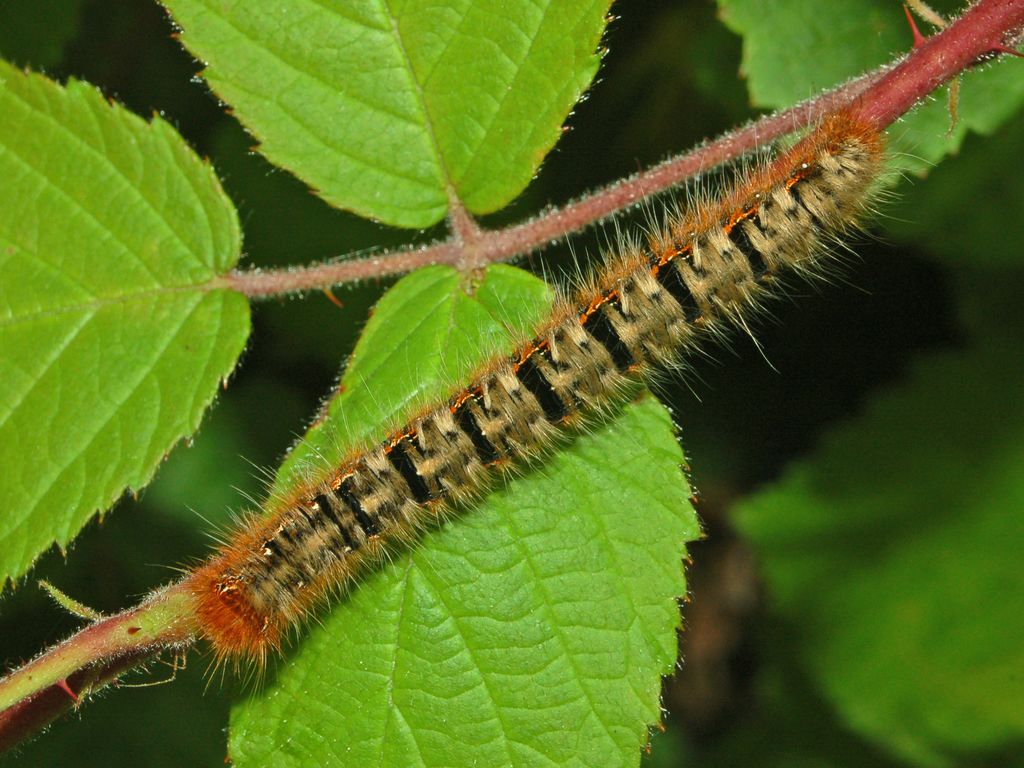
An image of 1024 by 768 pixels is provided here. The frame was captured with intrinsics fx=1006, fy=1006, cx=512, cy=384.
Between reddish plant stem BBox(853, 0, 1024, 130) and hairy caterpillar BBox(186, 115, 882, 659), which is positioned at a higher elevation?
reddish plant stem BBox(853, 0, 1024, 130)

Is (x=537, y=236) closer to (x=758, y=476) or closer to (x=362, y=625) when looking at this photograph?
(x=362, y=625)

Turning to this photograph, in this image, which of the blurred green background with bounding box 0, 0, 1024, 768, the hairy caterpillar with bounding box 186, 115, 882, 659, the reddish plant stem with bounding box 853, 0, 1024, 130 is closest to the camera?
the reddish plant stem with bounding box 853, 0, 1024, 130

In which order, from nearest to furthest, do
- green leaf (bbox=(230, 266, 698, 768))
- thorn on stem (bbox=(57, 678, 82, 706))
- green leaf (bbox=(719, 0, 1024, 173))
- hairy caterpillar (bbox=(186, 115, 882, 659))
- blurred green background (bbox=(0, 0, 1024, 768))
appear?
1. thorn on stem (bbox=(57, 678, 82, 706))
2. green leaf (bbox=(230, 266, 698, 768))
3. hairy caterpillar (bbox=(186, 115, 882, 659))
4. green leaf (bbox=(719, 0, 1024, 173))
5. blurred green background (bbox=(0, 0, 1024, 768))

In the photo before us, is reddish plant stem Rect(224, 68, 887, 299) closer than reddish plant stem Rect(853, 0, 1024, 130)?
No

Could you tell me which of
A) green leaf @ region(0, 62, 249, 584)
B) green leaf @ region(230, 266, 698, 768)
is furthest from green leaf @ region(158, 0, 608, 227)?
green leaf @ region(230, 266, 698, 768)

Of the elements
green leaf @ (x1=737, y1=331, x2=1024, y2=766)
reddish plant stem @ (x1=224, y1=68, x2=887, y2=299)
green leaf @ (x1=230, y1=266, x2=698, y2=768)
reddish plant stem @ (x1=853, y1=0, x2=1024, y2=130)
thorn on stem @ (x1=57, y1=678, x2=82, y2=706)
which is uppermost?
reddish plant stem @ (x1=853, y1=0, x2=1024, y2=130)

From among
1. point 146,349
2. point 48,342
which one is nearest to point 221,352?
point 146,349

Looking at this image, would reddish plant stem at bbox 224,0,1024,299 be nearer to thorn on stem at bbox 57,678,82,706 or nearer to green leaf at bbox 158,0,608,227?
green leaf at bbox 158,0,608,227
